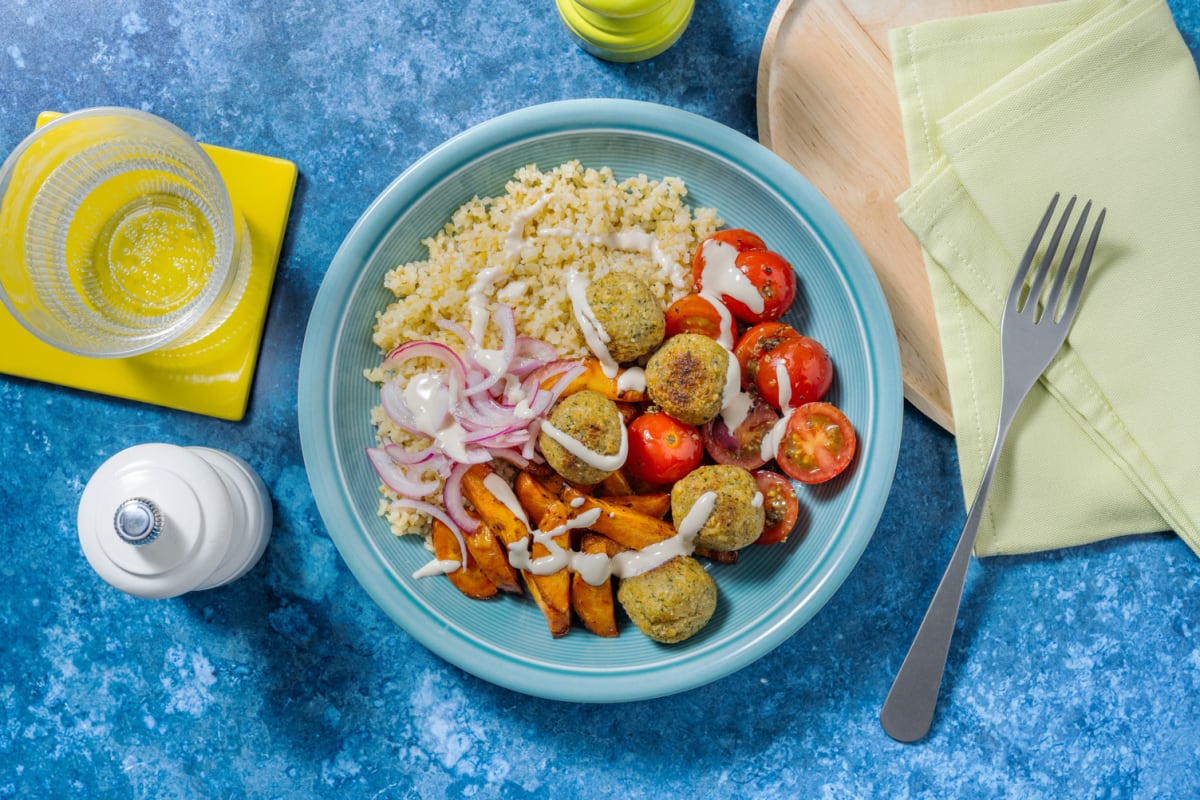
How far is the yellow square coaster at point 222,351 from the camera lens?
182 centimetres

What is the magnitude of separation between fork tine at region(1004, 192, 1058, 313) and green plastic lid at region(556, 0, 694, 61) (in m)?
0.82

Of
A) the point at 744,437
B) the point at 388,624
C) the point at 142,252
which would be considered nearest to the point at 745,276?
the point at 744,437

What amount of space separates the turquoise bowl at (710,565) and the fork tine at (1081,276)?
38cm

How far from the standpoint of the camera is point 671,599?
5.02ft

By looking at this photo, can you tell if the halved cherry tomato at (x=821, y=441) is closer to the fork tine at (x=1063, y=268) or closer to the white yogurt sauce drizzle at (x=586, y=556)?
the white yogurt sauce drizzle at (x=586, y=556)

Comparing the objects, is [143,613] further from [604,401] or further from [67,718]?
[604,401]

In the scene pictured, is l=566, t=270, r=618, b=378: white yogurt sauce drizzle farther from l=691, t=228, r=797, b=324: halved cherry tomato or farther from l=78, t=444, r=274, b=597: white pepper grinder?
l=78, t=444, r=274, b=597: white pepper grinder

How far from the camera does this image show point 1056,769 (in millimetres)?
1868

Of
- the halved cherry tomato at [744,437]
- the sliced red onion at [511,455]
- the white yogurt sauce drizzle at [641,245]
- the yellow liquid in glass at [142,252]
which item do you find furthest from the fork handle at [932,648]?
the yellow liquid in glass at [142,252]

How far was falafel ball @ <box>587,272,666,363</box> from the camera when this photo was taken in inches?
61.6

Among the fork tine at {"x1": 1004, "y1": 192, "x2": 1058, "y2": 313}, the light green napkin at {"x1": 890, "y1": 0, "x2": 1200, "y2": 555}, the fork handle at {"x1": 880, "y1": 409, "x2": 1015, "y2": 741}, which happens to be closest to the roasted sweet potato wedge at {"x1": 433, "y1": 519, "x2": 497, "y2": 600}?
the fork handle at {"x1": 880, "y1": 409, "x2": 1015, "y2": 741}

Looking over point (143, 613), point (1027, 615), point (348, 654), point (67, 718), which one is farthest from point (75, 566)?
point (1027, 615)

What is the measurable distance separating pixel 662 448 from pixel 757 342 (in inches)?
11.2

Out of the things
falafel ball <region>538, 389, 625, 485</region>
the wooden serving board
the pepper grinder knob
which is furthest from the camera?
the wooden serving board
